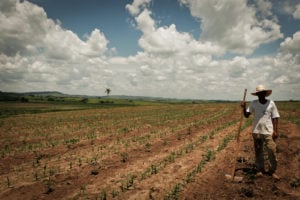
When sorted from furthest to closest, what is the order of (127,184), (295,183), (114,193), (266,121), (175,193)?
(127,184) → (266,121) → (295,183) → (114,193) → (175,193)

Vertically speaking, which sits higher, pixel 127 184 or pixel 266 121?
pixel 266 121

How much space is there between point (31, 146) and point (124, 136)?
6.22 m

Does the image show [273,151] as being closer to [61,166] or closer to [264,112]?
[264,112]

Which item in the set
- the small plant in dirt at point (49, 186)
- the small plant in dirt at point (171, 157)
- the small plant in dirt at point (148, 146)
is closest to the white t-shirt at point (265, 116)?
the small plant in dirt at point (171, 157)

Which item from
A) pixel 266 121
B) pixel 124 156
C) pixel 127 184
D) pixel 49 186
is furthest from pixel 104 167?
pixel 266 121

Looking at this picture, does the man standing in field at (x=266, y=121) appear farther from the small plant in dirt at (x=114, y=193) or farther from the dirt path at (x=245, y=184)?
the small plant in dirt at (x=114, y=193)

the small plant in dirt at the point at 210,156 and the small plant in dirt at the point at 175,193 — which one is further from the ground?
the small plant in dirt at the point at 210,156

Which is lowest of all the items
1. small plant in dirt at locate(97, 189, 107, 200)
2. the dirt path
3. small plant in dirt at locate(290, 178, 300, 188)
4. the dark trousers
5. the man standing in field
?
small plant in dirt at locate(97, 189, 107, 200)

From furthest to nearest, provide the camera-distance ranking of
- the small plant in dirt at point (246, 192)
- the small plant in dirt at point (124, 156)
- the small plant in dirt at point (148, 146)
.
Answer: the small plant in dirt at point (148, 146) < the small plant in dirt at point (124, 156) < the small plant in dirt at point (246, 192)

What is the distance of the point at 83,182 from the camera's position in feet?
26.4

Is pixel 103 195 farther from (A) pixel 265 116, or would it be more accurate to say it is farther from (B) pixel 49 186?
(A) pixel 265 116

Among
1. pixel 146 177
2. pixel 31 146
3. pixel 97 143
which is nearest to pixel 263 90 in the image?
pixel 146 177

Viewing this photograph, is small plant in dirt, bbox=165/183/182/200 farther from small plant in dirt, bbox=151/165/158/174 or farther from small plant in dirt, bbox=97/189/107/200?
small plant in dirt, bbox=97/189/107/200

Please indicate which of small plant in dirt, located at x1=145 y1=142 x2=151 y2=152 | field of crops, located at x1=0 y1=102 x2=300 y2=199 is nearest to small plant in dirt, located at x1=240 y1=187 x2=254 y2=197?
field of crops, located at x1=0 y1=102 x2=300 y2=199
